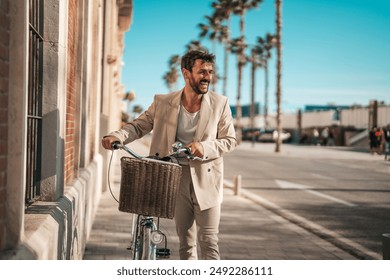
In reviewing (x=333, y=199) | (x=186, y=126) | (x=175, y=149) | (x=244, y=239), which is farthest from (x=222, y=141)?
(x=333, y=199)

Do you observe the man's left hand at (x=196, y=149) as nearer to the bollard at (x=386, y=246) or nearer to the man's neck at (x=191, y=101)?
the man's neck at (x=191, y=101)

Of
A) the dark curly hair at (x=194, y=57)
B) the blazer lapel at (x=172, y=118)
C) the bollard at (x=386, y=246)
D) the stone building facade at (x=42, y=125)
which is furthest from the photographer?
the bollard at (x=386, y=246)

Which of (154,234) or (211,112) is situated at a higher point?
(211,112)

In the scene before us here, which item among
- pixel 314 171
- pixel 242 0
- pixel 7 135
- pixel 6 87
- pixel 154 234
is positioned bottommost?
pixel 314 171

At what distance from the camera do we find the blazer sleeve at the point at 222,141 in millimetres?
3936

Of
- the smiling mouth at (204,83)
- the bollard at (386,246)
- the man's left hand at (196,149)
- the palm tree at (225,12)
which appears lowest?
the bollard at (386,246)

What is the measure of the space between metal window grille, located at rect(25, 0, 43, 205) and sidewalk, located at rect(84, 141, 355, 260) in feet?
7.00

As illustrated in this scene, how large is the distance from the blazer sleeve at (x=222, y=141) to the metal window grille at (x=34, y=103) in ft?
3.63

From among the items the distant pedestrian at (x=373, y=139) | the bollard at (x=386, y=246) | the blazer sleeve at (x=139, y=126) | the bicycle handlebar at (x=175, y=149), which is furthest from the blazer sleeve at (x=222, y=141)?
the distant pedestrian at (x=373, y=139)

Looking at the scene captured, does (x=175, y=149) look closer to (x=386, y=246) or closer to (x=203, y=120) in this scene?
(x=203, y=120)

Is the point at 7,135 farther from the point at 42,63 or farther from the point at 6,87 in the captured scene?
the point at 42,63
